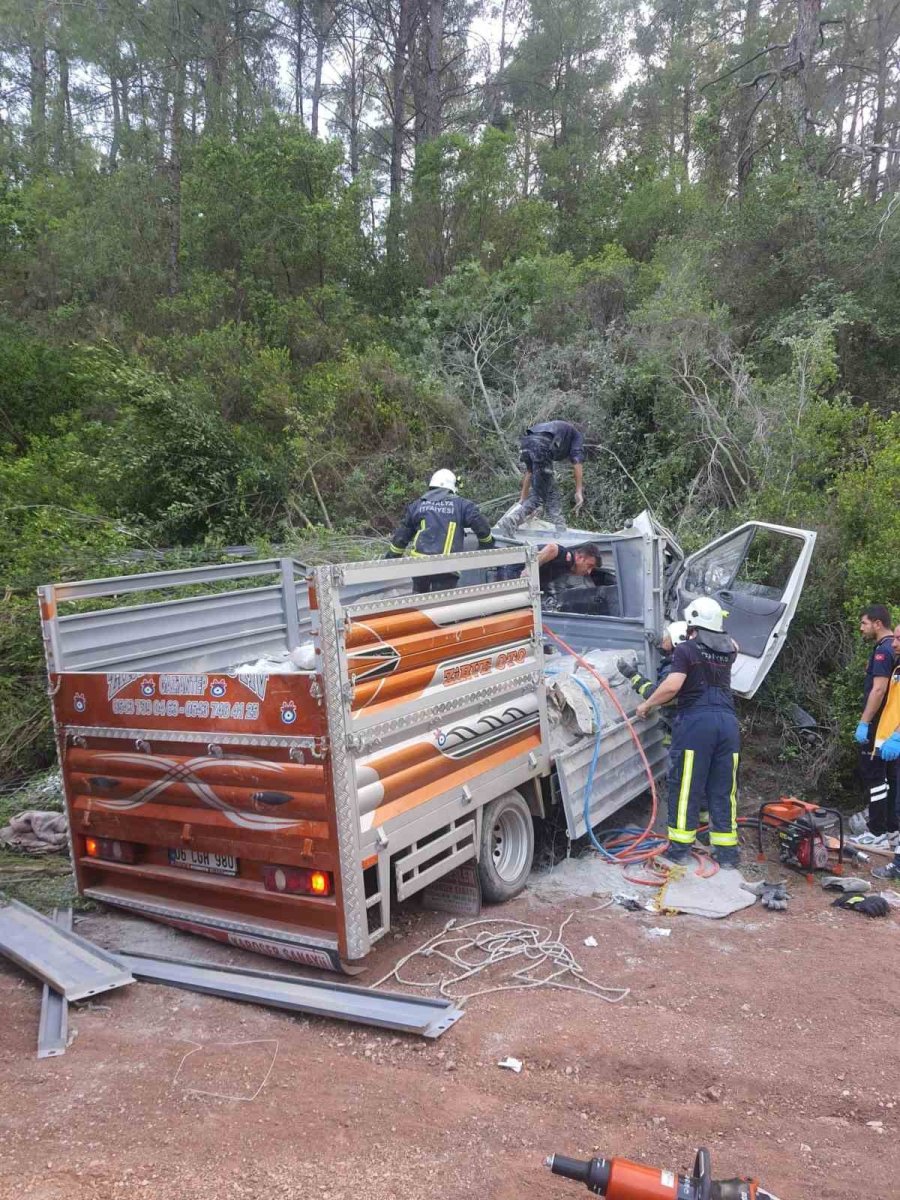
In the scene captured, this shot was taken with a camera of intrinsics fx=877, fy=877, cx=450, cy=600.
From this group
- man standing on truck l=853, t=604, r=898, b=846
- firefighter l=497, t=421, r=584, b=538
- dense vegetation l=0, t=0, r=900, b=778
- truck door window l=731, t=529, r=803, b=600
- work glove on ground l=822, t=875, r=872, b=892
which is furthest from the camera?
dense vegetation l=0, t=0, r=900, b=778

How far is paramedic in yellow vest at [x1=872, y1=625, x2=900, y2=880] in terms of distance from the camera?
21.3ft

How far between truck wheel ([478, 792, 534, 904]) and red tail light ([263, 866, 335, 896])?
1.22 m

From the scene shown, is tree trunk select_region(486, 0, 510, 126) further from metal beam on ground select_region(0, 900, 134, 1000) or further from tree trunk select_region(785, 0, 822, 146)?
metal beam on ground select_region(0, 900, 134, 1000)

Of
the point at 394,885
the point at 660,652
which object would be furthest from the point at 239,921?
the point at 660,652

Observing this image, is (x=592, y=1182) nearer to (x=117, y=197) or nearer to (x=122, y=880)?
(x=122, y=880)

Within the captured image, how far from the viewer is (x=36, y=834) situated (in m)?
5.56

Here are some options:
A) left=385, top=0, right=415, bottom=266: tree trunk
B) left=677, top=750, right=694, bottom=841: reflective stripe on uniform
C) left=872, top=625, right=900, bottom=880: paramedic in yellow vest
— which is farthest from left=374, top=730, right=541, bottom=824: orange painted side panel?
left=385, top=0, right=415, bottom=266: tree trunk

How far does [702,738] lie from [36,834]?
433cm

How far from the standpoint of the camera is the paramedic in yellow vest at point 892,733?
256 inches

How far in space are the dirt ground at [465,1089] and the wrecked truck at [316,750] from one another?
0.43m

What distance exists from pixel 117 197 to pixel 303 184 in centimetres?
416

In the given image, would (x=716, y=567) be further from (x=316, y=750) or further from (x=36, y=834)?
(x=36, y=834)

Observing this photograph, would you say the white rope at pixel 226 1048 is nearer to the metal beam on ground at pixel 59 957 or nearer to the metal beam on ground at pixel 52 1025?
the metal beam on ground at pixel 52 1025

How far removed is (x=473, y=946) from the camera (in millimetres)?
4402
